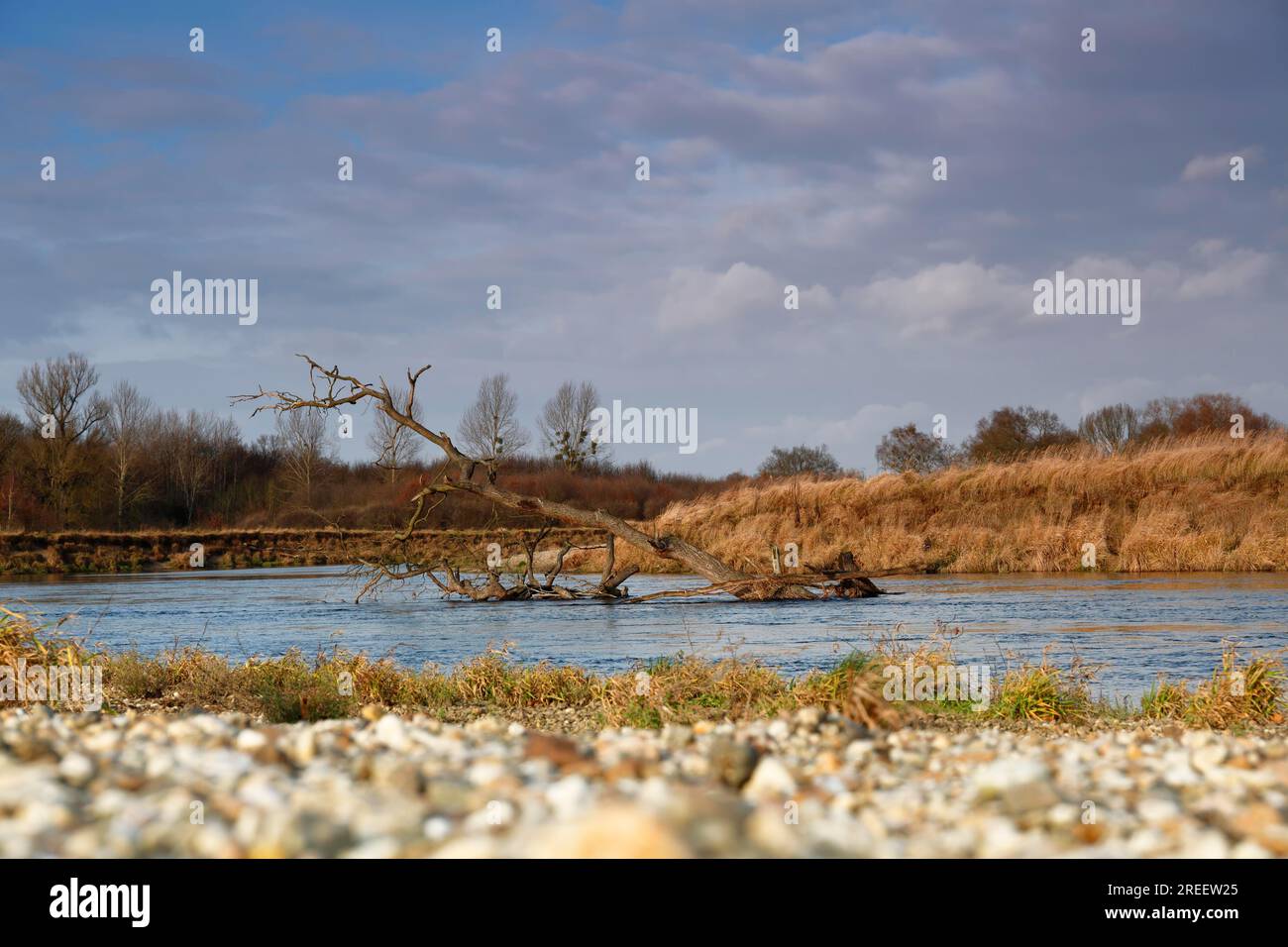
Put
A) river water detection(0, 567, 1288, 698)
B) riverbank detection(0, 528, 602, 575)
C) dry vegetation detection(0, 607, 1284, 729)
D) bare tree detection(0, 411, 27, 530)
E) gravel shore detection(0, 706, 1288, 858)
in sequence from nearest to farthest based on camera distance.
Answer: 1. gravel shore detection(0, 706, 1288, 858)
2. dry vegetation detection(0, 607, 1284, 729)
3. river water detection(0, 567, 1288, 698)
4. riverbank detection(0, 528, 602, 575)
5. bare tree detection(0, 411, 27, 530)

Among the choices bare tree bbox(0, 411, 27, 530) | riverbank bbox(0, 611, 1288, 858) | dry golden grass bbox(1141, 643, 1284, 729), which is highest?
bare tree bbox(0, 411, 27, 530)

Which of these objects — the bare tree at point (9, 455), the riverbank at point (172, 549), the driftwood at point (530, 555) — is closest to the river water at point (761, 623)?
the driftwood at point (530, 555)

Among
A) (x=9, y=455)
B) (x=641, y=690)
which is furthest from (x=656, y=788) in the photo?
(x=9, y=455)

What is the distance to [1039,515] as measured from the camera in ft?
87.6

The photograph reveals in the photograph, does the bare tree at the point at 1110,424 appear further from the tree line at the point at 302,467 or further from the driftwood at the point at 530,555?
the driftwood at the point at 530,555

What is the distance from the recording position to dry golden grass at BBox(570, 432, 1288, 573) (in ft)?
79.3

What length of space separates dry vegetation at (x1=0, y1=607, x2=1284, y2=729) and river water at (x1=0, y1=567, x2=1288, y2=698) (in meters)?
0.68

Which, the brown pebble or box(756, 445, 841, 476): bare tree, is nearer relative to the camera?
the brown pebble

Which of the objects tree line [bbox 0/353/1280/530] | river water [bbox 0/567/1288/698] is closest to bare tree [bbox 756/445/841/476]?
tree line [bbox 0/353/1280/530]

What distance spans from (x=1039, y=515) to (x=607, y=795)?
82.7ft

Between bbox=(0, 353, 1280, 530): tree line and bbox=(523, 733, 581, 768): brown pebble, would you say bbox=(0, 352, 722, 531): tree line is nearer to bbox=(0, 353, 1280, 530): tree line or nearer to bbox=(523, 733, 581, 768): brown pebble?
bbox=(0, 353, 1280, 530): tree line

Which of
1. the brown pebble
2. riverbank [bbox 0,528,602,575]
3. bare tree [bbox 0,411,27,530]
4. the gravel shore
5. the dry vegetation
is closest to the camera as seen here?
the gravel shore
